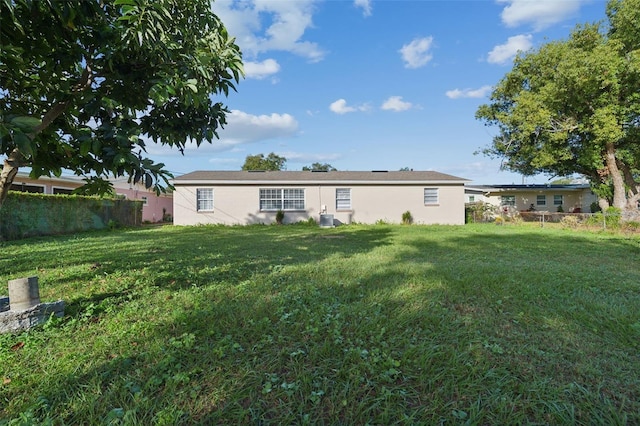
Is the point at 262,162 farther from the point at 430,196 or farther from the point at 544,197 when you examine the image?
the point at 544,197

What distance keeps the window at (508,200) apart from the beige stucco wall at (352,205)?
10442 millimetres

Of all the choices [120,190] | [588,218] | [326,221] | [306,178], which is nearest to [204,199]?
[306,178]

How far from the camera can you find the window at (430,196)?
55.1ft

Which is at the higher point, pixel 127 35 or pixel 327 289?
pixel 127 35

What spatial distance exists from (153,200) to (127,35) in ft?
75.7

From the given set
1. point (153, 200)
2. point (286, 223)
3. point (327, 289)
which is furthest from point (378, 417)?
point (153, 200)

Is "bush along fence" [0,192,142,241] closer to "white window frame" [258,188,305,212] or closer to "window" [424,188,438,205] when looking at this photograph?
"white window frame" [258,188,305,212]

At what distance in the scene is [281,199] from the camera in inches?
647

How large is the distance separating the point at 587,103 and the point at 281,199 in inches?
639

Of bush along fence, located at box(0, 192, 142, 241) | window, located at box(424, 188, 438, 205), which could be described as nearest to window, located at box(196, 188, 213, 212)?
bush along fence, located at box(0, 192, 142, 241)

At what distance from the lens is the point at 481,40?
947 cm

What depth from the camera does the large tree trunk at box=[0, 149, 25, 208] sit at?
2.52 meters

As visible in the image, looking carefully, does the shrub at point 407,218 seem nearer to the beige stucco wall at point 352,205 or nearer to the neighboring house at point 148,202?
the beige stucco wall at point 352,205

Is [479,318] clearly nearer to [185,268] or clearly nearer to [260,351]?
[260,351]
